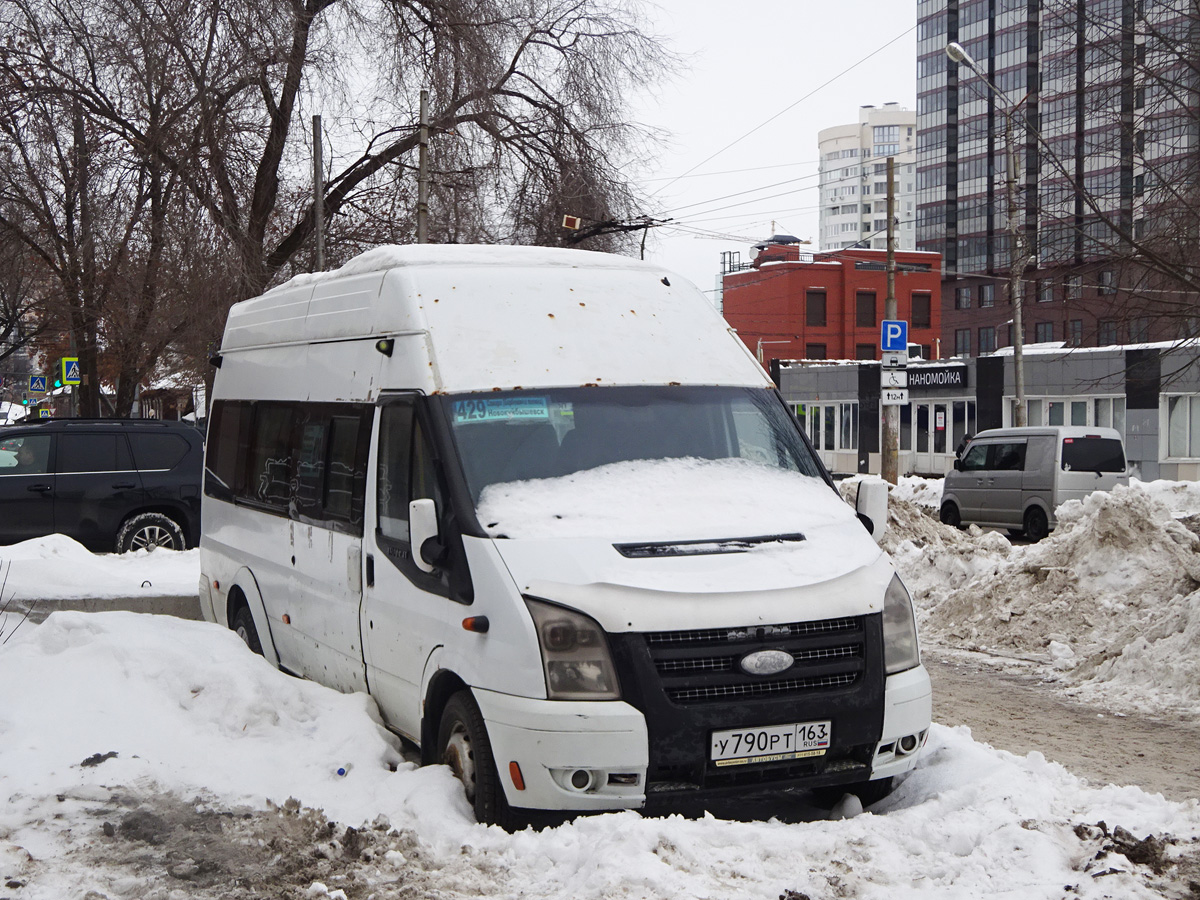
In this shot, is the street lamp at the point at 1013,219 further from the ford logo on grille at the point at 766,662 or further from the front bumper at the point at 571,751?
the front bumper at the point at 571,751

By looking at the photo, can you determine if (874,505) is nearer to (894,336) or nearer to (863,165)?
(894,336)

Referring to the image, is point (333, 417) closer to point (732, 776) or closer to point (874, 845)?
point (732, 776)

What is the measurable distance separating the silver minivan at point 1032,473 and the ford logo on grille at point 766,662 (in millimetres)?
17569

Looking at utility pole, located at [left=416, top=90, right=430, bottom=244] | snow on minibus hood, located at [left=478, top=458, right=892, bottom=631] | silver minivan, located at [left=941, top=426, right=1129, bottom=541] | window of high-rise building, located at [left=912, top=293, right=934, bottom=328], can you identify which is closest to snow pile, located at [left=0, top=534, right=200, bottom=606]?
snow on minibus hood, located at [left=478, top=458, right=892, bottom=631]

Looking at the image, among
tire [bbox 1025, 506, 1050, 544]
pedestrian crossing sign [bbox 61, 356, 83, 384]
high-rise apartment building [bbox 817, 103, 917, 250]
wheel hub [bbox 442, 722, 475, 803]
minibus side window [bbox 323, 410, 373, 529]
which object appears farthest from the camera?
high-rise apartment building [bbox 817, 103, 917, 250]

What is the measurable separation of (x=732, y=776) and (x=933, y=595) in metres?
8.30

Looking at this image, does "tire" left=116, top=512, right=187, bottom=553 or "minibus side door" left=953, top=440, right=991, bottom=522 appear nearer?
"tire" left=116, top=512, right=187, bottom=553

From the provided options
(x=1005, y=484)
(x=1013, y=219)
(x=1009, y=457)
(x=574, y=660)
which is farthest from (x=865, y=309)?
(x=574, y=660)

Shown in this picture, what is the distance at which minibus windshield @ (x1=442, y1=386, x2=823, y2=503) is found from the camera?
5.56 meters

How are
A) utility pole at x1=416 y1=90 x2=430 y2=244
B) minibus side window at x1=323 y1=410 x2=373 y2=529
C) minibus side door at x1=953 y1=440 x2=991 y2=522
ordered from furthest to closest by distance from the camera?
minibus side door at x1=953 y1=440 x2=991 y2=522 < utility pole at x1=416 y1=90 x2=430 y2=244 < minibus side window at x1=323 y1=410 x2=373 y2=529

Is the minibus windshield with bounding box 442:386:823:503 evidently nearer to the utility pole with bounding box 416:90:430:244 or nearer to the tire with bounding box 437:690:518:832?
the tire with bounding box 437:690:518:832

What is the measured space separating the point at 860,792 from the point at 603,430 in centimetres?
189

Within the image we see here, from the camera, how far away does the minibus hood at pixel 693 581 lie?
188 inches

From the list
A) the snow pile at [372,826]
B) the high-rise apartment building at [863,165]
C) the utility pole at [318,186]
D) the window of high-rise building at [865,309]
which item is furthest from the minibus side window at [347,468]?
the high-rise apartment building at [863,165]
